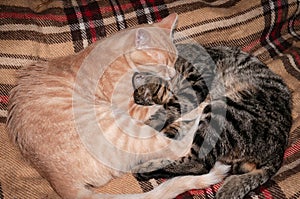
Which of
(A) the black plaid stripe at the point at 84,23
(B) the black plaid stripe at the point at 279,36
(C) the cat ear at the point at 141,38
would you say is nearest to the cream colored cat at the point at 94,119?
(C) the cat ear at the point at 141,38

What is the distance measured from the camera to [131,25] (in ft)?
7.34

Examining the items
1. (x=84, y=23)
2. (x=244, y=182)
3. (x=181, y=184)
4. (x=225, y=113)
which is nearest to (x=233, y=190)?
(x=244, y=182)

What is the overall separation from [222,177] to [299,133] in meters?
0.52

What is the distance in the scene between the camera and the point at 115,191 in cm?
189

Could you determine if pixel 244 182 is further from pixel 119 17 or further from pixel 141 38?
pixel 119 17

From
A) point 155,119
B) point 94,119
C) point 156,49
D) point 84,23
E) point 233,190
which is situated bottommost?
point 233,190

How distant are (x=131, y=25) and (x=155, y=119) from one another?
0.57 meters

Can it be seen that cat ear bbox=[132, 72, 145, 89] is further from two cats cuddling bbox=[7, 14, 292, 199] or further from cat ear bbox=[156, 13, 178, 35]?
cat ear bbox=[156, 13, 178, 35]

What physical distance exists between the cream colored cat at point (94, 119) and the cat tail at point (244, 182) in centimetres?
5

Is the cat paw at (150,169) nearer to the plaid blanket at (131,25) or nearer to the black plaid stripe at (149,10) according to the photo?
the plaid blanket at (131,25)

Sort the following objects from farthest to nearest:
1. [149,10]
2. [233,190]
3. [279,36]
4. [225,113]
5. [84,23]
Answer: [279,36] < [149,10] < [84,23] < [225,113] < [233,190]

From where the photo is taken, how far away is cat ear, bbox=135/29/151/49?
1900 mm

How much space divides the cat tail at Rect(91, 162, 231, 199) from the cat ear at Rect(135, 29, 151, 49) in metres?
0.63

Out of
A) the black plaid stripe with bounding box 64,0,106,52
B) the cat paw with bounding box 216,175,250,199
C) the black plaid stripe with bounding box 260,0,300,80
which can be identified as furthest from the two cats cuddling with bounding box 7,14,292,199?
the black plaid stripe with bounding box 260,0,300,80
